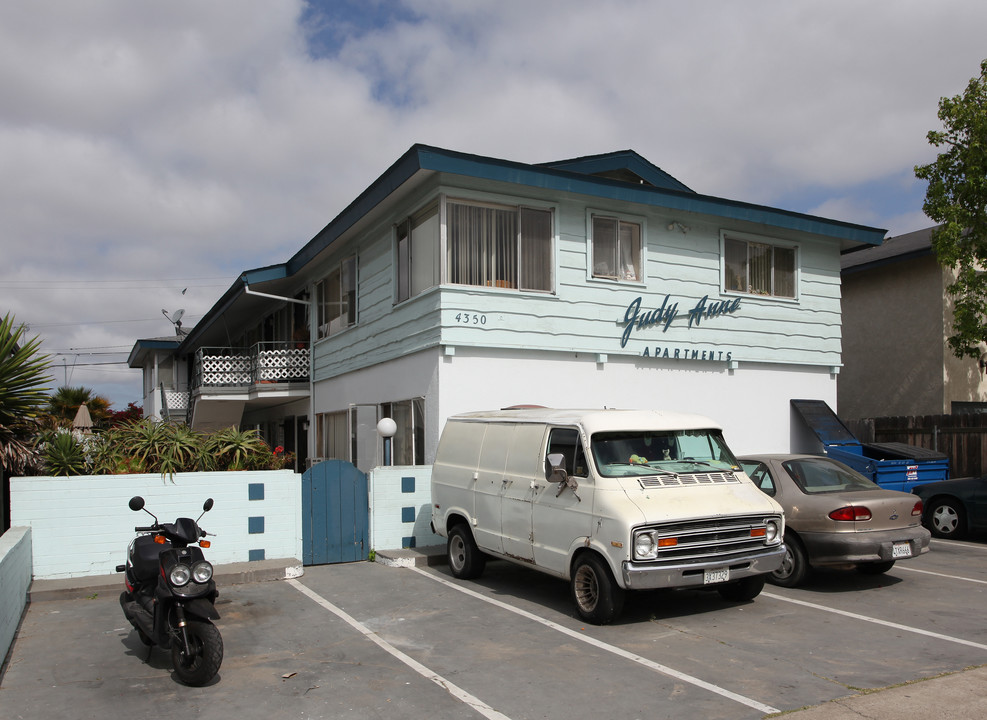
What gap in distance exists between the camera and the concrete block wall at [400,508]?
11.5 meters

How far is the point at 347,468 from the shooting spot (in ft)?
37.1

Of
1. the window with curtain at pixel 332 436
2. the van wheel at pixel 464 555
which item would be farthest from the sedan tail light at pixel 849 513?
the window with curtain at pixel 332 436

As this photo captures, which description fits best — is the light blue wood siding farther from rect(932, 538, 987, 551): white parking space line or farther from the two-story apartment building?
rect(932, 538, 987, 551): white parking space line

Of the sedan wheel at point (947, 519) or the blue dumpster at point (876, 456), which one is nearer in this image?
the sedan wheel at point (947, 519)

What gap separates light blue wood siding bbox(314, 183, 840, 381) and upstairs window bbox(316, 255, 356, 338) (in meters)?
0.48

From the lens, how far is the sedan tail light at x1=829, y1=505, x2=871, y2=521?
29.5 ft

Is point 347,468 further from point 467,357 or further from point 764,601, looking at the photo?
point 764,601

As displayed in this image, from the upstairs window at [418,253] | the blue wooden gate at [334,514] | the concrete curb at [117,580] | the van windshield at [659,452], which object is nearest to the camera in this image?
the van windshield at [659,452]

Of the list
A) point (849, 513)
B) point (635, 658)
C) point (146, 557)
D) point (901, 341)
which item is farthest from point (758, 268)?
point (146, 557)

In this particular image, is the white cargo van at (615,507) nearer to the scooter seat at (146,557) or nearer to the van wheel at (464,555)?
the van wheel at (464,555)

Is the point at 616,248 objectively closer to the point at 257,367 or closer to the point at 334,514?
the point at 334,514

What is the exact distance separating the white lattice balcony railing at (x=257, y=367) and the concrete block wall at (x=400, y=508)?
28.2 feet

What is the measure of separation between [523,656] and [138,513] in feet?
18.6

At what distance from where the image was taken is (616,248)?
1438 cm
